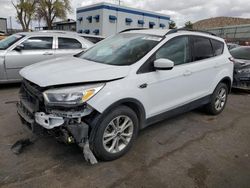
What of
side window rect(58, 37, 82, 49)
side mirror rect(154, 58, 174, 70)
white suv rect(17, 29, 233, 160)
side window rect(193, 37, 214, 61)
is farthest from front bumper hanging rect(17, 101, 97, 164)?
side window rect(58, 37, 82, 49)

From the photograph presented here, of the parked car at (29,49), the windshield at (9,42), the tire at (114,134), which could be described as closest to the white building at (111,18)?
the parked car at (29,49)

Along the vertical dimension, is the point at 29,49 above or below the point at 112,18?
below

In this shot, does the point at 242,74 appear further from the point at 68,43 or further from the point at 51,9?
the point at 51,9

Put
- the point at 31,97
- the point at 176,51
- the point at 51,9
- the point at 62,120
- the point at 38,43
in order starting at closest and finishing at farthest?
the point at 62,120 → the point at 31,97 → the point at 176,51 → the point at 38,43 → the point at 51,9

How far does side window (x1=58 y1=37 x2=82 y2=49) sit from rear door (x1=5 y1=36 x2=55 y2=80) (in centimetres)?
28

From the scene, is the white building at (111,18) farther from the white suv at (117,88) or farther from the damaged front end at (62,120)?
the damaged front end at (62,120)

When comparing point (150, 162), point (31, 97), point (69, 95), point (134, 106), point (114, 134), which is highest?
point (69, 95)

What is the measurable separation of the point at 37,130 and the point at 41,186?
65 cm

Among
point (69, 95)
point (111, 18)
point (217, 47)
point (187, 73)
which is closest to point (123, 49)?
point (187, 73)

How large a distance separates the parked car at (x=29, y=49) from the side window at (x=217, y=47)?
13.9 ft

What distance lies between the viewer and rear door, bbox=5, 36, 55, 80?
619cm

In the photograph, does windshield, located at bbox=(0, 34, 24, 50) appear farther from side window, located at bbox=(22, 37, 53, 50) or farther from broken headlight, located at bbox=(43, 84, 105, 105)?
broken headlight, located at bbox=(43, 84, 105, 105)

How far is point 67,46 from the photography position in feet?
23.6

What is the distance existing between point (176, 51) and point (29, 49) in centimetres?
444
